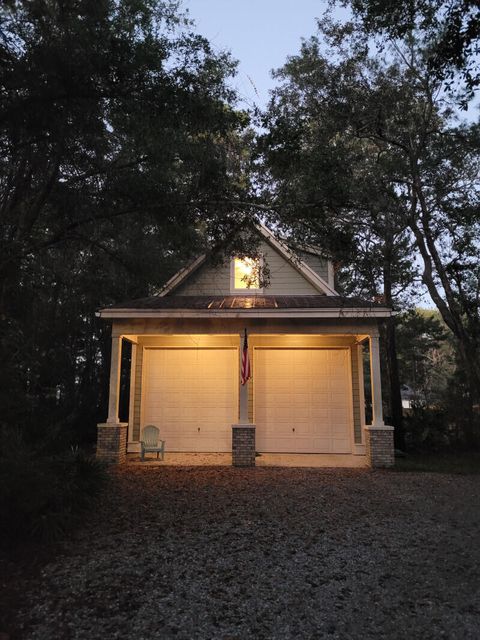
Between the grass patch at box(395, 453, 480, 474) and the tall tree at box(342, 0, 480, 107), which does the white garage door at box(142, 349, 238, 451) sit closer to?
the grass patch at box(395, 453, 480, 474)

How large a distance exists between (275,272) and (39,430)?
26.1 feet

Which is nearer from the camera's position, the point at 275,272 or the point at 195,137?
the point at 195,137

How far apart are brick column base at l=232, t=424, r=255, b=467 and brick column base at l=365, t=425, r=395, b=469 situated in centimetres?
257

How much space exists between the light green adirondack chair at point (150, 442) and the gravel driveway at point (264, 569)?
3.23 metres

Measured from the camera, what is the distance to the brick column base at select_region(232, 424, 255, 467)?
403 inches

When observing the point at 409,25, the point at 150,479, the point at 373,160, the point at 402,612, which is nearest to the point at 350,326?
the point at 373,160

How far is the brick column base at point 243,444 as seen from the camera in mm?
10227

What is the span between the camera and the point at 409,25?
18.2ft

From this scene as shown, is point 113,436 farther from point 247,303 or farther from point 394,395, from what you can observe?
point 394,395

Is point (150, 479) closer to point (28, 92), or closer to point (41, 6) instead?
point (28, 92)

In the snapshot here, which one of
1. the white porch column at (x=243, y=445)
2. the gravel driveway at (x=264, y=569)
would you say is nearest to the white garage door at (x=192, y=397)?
the white porch column at (x=243, y=445)

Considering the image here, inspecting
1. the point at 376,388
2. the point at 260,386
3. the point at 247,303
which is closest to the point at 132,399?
the point at 260,386

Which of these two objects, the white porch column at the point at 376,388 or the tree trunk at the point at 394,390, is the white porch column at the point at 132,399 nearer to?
the white porch column at the point at 376,388

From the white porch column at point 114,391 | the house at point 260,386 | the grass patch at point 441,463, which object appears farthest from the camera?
the house at point 260,386
